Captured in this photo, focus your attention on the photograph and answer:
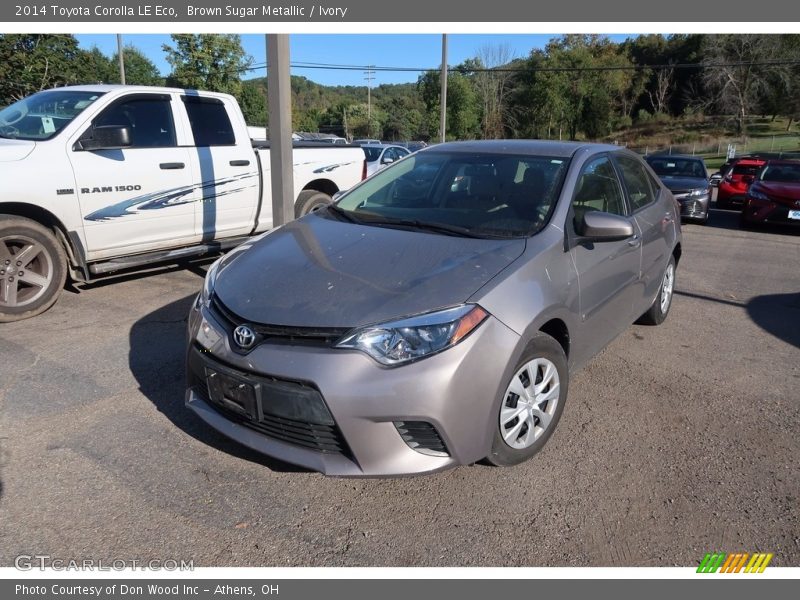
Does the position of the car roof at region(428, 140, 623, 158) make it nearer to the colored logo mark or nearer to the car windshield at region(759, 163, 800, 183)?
the colored logo mark

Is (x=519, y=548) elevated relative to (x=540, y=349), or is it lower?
lower

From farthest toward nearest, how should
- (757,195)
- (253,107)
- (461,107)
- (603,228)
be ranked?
(253,107) → (461,107) → (757,195) → (603,228)

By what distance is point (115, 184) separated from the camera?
5578 mm

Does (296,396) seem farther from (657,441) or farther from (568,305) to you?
(657,441)

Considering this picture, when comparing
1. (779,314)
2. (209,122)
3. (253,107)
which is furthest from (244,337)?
(253,107)

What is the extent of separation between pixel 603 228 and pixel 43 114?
524cm

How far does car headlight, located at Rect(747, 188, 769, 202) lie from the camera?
12.1m

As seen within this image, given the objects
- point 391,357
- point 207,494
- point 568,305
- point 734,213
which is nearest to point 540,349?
point 568,305

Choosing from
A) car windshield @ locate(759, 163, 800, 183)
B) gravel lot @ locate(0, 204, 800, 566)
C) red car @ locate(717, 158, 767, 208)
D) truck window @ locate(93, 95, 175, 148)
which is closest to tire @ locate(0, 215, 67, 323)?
gravel lot @ locate(0, 204, 800, 566)

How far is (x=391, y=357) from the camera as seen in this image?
2586mm

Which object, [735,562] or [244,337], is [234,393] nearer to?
[244,337]

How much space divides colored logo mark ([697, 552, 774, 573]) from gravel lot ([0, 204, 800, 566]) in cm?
4
